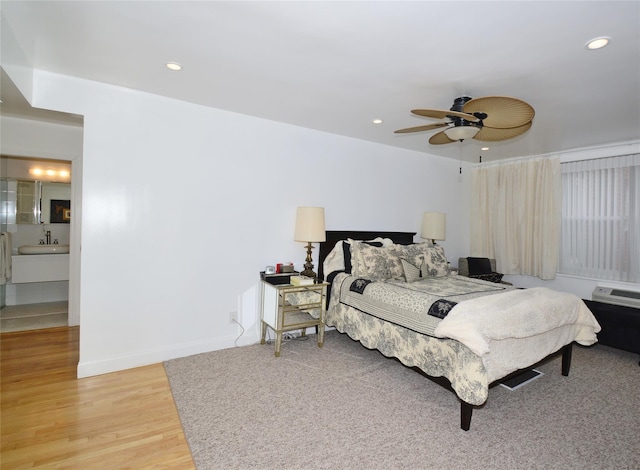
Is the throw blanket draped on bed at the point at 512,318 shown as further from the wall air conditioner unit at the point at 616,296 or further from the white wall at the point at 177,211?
the white wall at the point at 177,211

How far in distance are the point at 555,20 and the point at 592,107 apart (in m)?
1.81

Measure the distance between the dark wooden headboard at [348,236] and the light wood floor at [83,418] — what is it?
6.89ft

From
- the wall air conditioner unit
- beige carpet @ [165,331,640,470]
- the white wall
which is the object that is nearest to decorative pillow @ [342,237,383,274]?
the white wall

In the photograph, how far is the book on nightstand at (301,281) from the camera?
336 centimetres

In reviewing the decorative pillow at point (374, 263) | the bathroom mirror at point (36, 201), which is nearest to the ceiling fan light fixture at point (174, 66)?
the decorative pillow at point (374, 263)

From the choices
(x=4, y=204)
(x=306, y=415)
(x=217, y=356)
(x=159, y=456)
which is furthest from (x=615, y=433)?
(x=4, y=204)

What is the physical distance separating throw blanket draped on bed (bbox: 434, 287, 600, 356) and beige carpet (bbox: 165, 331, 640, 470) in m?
0.58

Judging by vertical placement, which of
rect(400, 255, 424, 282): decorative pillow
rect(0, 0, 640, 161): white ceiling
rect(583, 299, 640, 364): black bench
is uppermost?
rect(0, 0, 640, 161): white ceiling

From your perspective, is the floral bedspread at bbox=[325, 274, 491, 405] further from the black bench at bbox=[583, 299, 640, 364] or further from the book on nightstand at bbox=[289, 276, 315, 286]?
the black bench at bbox=[583, 299, 640, 364]

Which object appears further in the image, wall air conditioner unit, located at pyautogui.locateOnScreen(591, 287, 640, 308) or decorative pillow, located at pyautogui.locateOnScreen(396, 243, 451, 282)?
wall air conditioner unit, located at pyautogui.locateOnScreen(591, 287, 640, 308)

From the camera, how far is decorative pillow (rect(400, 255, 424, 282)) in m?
3.54

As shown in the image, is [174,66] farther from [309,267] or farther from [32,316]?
[32,316]

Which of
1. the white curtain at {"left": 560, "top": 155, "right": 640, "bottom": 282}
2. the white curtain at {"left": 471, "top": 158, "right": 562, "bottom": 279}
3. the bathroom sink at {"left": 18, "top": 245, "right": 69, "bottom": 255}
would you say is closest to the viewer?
the white curtain at {"left": 560, "top": 155, "right": 640, "bottom": 282}

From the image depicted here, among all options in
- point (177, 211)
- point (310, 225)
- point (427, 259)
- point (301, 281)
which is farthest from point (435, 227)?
point (177, 211)
